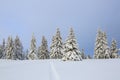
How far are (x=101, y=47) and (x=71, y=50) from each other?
15.9 metres

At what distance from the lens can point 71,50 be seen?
1638 inches

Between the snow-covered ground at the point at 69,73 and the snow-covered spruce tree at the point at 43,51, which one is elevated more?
the snow-covered spruce tree at the point at 43,51

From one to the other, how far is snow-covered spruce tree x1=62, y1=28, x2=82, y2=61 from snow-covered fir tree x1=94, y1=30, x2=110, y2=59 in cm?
1427

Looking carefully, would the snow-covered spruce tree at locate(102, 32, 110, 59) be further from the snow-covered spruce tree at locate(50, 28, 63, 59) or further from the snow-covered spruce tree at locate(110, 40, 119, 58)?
the snow-covered spruce tree at locate(50, 28, 63, 59)

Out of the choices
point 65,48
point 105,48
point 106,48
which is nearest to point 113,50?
point 106,48

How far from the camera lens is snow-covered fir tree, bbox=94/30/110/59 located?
5391 centimetres

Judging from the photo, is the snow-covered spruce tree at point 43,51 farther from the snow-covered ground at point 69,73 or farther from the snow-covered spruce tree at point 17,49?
the snow-covered ground at point 69,73

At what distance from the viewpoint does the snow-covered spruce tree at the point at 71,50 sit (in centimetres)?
4059

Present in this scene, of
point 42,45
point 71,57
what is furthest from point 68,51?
point 42,45

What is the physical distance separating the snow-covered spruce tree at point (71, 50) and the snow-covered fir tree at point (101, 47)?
14268 mm

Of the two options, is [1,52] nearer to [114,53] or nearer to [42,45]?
[42,45]

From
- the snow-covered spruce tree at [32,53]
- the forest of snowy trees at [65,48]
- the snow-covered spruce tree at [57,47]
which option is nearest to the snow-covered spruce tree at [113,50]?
the forest of snowy trees at [65,48]

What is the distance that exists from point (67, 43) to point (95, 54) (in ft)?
51.6

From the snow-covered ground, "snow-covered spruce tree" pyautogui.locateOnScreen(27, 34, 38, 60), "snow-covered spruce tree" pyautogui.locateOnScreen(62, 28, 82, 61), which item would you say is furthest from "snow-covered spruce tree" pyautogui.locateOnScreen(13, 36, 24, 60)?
the snow-covered ground
